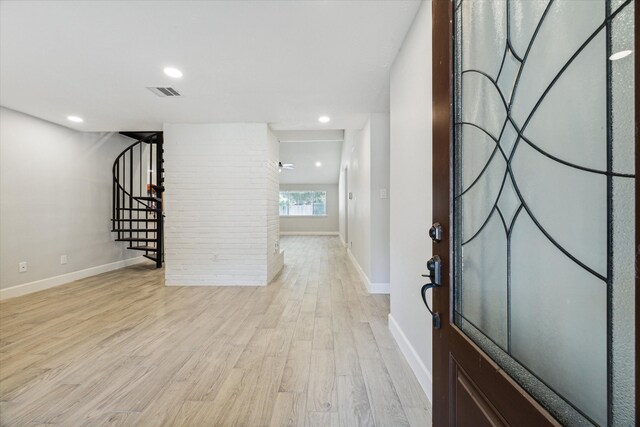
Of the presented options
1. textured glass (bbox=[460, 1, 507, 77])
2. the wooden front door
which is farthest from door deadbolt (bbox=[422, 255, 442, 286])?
textured glass (bbox=[460, 1, 507, 77])

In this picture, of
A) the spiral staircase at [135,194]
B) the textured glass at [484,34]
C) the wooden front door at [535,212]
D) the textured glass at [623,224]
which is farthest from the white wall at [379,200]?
the spiral staircase at [135,194]

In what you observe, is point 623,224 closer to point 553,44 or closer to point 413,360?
point 553,44

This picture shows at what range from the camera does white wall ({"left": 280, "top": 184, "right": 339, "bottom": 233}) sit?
39.0ft

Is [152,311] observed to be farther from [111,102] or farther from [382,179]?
[382,179]

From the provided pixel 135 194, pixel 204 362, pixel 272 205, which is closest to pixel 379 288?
pixel 272 205

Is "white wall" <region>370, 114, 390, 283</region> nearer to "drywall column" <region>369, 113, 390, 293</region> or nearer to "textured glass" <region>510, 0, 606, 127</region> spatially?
"drywall column" <region>369, 113, 390, 293</region>

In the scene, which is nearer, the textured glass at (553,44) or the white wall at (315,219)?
the textured glass at (553,44)

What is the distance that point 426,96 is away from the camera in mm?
1671

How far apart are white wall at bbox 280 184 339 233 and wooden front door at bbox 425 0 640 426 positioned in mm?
10925

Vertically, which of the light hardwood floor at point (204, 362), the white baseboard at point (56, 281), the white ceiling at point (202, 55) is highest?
the white ceiling at point (202, 55)

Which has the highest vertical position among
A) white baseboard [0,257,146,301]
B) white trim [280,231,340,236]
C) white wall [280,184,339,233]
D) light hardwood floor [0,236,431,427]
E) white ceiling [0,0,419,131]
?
white ceiling [0,0,419,131]

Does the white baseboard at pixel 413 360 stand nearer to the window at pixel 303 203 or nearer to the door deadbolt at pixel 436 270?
the door deadbolt at pixel 436 270

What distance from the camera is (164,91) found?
297 centimetres

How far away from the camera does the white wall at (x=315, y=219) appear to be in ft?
39.0
